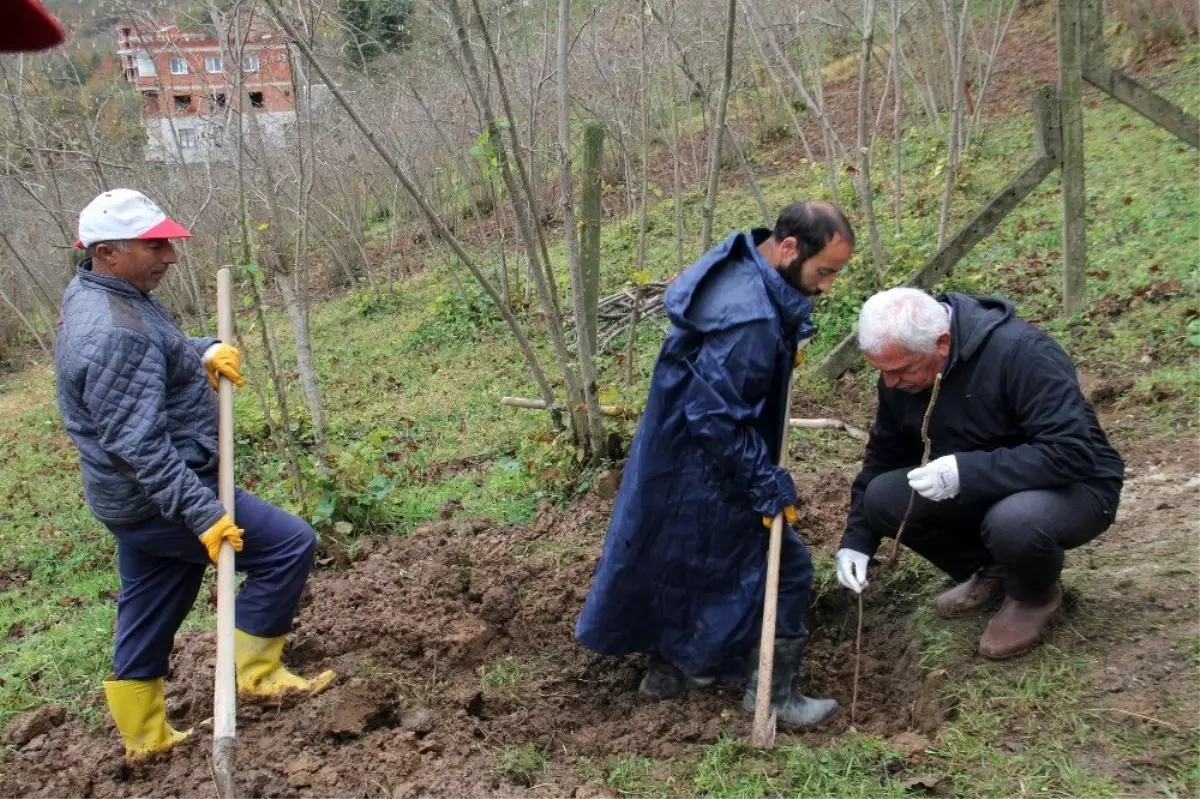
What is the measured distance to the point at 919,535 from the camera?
3.28 metres

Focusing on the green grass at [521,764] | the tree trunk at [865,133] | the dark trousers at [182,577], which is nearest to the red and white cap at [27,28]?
the dark trousers at [182,577]

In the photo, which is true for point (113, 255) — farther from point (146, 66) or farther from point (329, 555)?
point (146, 66)

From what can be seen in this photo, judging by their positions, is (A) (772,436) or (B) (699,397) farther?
(A) (772,436)

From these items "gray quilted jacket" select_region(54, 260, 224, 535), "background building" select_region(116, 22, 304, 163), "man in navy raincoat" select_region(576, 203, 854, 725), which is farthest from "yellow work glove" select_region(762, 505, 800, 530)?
"background building" select_region(116, 22, 304, 163)

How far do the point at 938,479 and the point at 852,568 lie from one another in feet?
2.01

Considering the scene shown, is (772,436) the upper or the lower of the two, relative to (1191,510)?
upper

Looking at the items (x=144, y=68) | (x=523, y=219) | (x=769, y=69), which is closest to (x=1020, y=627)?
(x=523, y=219)

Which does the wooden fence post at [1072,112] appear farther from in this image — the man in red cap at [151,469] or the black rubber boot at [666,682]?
the man in red cap at [151,469]

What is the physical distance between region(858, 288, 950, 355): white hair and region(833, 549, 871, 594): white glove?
83 centimetres

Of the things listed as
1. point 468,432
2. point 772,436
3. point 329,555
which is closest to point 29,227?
point 468,432

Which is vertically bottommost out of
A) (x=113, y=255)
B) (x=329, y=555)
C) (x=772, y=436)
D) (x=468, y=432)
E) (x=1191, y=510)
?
(x=468, y=432)

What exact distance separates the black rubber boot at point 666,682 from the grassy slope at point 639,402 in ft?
1.59

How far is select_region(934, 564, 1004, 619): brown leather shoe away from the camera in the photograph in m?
3.29

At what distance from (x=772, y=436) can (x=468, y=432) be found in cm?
516
